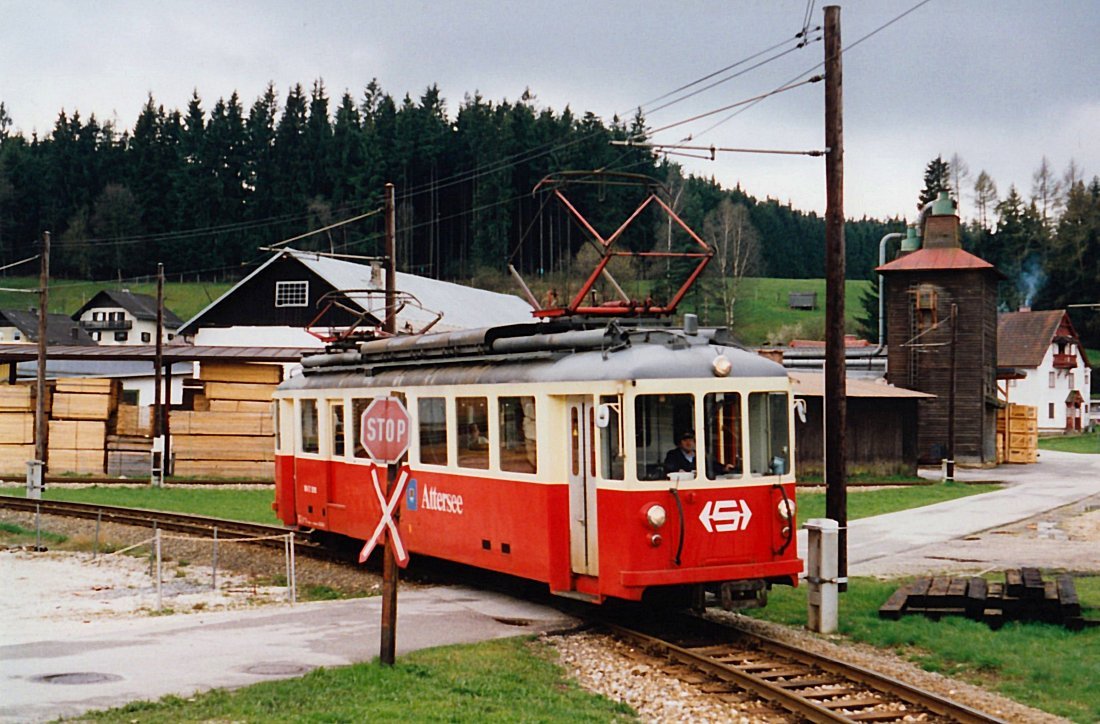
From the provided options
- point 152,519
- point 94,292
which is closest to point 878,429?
point 152,519

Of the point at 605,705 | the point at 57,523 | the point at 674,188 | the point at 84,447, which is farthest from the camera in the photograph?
the point at 674,188

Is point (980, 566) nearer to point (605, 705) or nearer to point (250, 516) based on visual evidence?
point (605, 705)

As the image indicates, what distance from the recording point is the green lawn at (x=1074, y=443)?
219ft

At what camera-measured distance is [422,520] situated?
634 inches

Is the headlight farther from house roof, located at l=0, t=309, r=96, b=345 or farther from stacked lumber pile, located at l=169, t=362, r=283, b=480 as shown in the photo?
house roof, located at l=0, t=309, r=96, b=345

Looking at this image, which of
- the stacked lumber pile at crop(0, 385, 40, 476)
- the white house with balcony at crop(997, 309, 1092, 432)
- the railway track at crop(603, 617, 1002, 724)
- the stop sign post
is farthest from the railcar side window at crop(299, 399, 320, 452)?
the white house with balcony at crop(997, 309, 1092, 432)

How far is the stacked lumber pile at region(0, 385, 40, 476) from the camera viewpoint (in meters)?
42.2

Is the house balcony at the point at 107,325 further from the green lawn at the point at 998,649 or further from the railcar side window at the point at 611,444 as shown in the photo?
the railcar side window at the point at 611,444

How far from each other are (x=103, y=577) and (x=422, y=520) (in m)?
Answer: 6.81

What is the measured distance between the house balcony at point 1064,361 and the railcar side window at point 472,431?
77.9m

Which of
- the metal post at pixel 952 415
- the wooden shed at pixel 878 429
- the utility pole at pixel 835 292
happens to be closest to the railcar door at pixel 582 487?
the utility pole at pixel 835 292

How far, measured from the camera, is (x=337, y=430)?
62.4 feet

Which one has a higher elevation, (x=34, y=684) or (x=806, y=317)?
(x=806, y=317)

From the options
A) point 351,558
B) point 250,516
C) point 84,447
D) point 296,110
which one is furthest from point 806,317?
point 351,558
